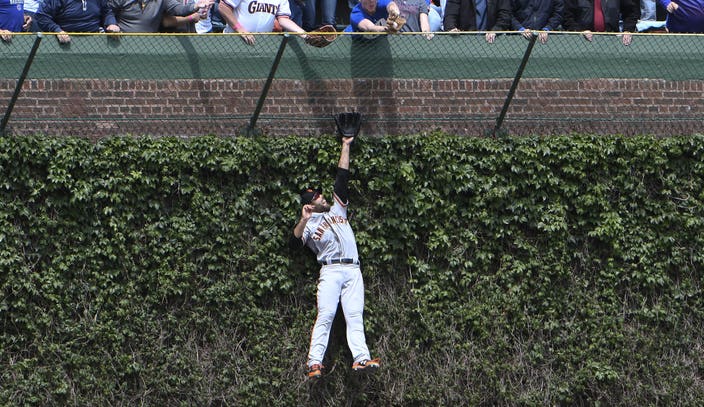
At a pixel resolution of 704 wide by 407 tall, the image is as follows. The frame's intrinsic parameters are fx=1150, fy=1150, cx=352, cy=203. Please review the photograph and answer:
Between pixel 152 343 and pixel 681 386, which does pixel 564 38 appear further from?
pixel 152 343

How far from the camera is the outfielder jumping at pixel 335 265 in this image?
11.6m

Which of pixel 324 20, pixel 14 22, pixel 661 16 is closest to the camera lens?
pixel 14 22

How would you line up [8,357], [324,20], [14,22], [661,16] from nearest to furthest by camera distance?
[8,357] → [14,22] → [324,20] → [661,16]

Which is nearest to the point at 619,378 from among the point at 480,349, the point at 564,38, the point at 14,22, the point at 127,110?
the point at 480,349

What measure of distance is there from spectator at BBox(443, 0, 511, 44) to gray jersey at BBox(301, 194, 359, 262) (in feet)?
9.85

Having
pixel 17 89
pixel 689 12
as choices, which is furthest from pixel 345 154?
pixel 689 12

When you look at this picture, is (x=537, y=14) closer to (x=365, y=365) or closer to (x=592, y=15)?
(x=592, y=15)

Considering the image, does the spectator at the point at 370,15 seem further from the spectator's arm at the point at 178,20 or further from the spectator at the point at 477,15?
the spectator's arm at the point at 178,20

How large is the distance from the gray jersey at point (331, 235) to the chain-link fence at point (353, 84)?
3.51ft

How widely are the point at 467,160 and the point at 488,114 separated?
0.65 meters

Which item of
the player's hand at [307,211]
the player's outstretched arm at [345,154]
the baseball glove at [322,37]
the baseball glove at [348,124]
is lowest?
the player's hand at [307,211]

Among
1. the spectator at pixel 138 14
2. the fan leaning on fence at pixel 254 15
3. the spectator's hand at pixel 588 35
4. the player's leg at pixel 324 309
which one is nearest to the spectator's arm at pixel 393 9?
the fan leaning on fence at pixel 254 15

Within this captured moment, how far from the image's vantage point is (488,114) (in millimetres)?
12664

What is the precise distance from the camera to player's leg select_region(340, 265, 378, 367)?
38.1ft
